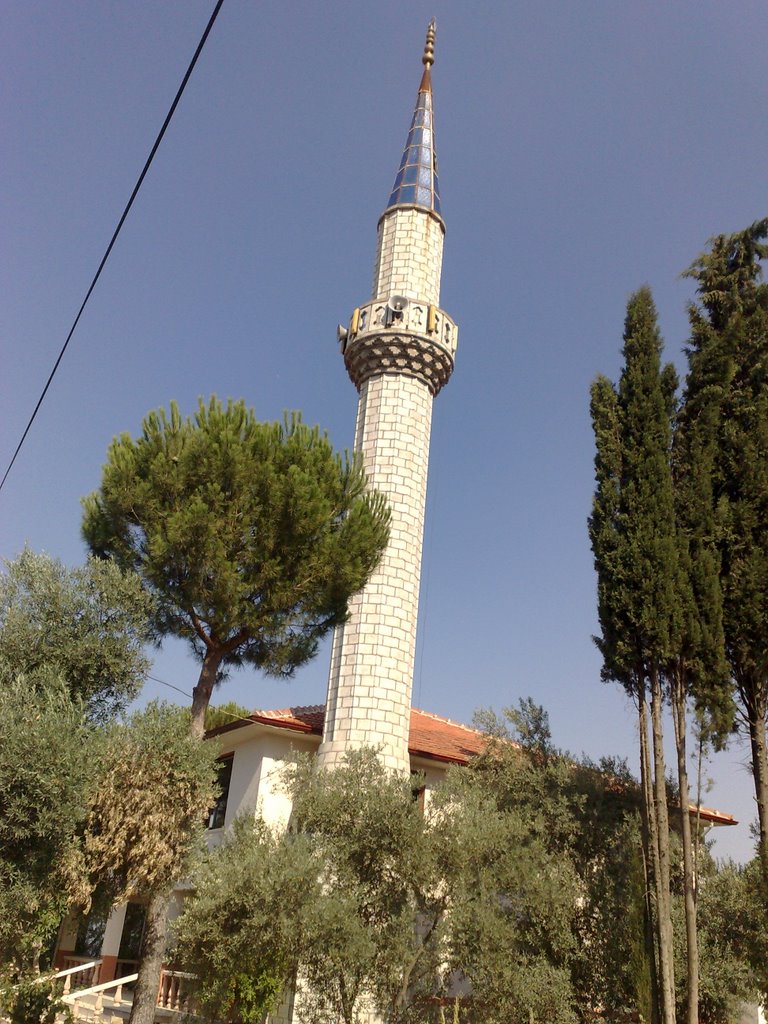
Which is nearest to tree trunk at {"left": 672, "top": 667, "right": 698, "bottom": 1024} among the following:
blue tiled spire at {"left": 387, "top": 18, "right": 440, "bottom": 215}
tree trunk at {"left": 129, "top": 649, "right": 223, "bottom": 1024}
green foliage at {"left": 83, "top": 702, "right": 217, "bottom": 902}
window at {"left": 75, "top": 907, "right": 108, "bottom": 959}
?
green foliage at {"left": 83, "top": 702, "right": 217, "bottom": 902}

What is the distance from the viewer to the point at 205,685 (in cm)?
1390

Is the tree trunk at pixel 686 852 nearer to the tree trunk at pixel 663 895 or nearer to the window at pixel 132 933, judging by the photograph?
the tree trunk at pixel 663 895

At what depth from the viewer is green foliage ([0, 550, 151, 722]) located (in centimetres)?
1276

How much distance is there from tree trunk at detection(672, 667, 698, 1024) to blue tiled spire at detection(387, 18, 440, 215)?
46.6ft

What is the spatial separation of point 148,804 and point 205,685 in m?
2.83

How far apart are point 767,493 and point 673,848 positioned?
6.59m

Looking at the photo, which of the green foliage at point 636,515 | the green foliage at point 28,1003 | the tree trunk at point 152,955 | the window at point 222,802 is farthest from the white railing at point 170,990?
the green foliage at point 636,515

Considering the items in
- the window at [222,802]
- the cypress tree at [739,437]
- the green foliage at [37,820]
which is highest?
the cypress tree at [739,437]

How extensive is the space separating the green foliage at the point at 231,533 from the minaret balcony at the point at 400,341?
6445 mm

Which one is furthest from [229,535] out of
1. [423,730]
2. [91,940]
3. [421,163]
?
[91,940]

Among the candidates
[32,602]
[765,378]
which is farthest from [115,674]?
[765,378]

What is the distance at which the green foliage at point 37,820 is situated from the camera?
10.6m

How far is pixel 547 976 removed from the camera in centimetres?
1313

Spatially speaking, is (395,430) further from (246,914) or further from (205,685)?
(246,914)
